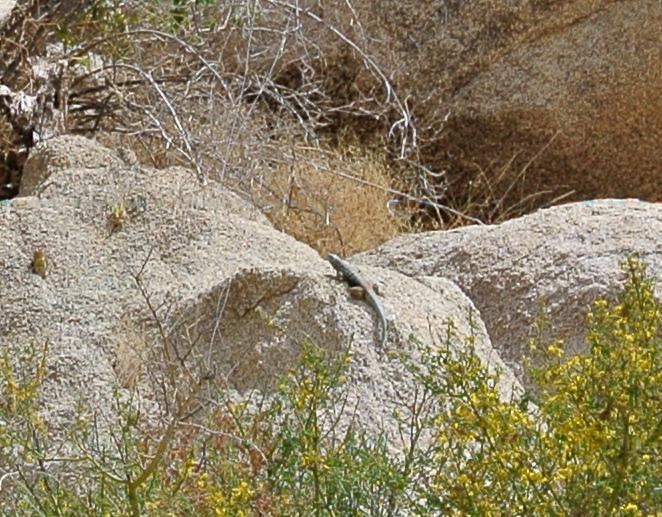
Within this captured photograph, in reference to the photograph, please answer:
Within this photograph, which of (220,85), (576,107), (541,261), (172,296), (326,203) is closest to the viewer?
(172,296)

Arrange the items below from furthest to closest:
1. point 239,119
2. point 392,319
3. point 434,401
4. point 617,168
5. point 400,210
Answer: point 617,168 < point 400,210 < point 239,119 < point 392,319 < point 434,401

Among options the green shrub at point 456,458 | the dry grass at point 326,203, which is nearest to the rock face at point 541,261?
the dry grass at point 326,203

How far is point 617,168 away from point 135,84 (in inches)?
95.6

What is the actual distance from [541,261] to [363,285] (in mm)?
870

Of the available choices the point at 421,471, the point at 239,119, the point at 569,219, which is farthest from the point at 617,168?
the point at 421,471

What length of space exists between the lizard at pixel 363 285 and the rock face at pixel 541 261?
23.8 inches

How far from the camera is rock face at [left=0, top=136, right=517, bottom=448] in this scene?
157 inches

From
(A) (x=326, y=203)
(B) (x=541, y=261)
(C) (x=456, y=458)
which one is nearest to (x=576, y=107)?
(A) (x=326, y=203)

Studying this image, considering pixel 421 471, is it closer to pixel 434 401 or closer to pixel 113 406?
pixel 434 401

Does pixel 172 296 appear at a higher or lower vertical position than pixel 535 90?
higher

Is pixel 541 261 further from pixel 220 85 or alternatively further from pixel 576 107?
pixel 576 107

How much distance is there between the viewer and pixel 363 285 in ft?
13.3

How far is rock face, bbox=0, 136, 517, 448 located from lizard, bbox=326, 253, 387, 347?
3 cm

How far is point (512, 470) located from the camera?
2641 millimetres
